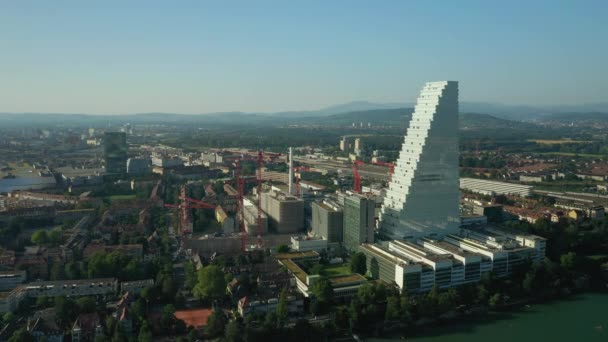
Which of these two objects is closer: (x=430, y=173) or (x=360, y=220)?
(x=360, y=220)

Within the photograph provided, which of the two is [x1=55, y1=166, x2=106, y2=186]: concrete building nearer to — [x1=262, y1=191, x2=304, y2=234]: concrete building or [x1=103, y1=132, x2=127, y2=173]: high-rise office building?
[x1=103, y1=132, x2=127, y2=173]: high-rise office building

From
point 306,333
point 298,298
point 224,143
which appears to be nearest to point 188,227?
point 298,298

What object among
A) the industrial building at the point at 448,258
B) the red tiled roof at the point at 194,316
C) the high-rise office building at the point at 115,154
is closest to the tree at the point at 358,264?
the industrial building at the point at 448,258

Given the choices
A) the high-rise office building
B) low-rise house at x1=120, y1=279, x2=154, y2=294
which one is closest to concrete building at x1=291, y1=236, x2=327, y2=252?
low-rise house at x1=120, y1=279, x2=154, y2=294

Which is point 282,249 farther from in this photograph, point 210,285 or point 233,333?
point 233,333

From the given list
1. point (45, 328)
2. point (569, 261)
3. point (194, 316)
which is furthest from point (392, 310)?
point (45, 328)

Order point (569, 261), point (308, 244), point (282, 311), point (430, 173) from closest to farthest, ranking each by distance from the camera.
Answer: point (282, 311)
point (569, 261)
point (430, 173)
point (308, 244)
